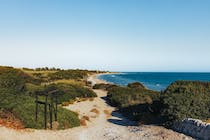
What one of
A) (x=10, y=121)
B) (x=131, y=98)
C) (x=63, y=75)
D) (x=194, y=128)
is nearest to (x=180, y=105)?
(x=194, y=128)

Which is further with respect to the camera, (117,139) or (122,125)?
(122,125)

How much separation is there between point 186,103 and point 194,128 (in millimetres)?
3348

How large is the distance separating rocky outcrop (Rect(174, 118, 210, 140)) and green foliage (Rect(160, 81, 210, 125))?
2.65 ft

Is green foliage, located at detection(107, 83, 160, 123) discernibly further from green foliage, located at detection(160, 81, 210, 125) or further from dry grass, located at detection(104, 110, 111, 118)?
green foliage, located at detection(160, 81, 210, 125)

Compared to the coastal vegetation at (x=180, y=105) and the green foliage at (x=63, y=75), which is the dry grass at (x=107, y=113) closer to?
the coastal vegetation at (x=180, y=105)

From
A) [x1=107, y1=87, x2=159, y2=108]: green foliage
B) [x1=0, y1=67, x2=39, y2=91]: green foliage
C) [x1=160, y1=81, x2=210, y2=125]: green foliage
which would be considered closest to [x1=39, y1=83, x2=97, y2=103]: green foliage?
[x1=0, y1=67, x2=39, y2=91]: green foliage

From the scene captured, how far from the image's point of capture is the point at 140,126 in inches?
879

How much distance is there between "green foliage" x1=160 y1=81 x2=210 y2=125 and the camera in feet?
68.4

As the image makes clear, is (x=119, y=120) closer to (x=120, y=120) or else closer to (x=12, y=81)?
(x=120, y=120)

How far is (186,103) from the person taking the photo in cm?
2133

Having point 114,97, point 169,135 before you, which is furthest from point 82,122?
point 114,97

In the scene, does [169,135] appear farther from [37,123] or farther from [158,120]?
[37,123]

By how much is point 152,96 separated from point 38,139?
65.5ft

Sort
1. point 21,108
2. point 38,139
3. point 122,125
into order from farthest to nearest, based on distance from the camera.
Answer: point 122,125
point 21,108
point 38,139
